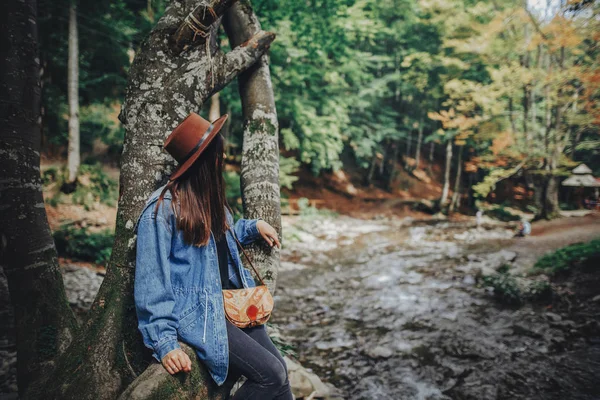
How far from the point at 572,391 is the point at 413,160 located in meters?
28.5

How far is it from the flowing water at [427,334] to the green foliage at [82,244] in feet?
16.1

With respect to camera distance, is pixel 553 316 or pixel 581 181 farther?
pixel 581 181

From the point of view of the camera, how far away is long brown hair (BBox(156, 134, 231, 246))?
2.01 metres

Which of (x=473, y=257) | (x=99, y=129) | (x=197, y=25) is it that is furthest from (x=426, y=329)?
(x=99, y=129)

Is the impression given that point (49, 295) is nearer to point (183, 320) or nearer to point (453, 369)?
point (183, 320)

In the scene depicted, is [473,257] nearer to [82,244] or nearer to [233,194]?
[233,194]

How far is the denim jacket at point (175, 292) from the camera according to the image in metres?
1.87

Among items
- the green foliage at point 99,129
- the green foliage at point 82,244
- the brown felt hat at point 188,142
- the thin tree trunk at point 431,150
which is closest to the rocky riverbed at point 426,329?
the green foliage at point 82,244

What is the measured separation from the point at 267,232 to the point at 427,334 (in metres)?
4.64

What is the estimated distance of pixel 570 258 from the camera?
820 centimetres

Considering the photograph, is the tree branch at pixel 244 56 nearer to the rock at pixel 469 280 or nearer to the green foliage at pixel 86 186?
the rock at pixel 469 280

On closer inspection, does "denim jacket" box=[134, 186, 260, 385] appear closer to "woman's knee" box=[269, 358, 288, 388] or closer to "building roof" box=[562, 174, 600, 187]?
"woman's knee" box=[269, 358, 288, 388]

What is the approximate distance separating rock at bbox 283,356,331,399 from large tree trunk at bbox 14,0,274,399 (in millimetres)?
1730

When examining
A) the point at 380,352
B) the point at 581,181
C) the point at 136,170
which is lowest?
the point at 380,352
